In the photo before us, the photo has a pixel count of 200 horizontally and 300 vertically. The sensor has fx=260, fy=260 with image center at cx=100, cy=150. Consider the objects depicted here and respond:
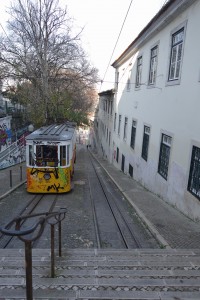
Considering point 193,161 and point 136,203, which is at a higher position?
point 193,161

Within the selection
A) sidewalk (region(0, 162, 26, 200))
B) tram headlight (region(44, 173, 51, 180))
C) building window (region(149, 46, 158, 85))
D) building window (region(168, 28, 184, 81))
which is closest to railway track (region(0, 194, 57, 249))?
tram headlight (region(44, 173, 51, 180))

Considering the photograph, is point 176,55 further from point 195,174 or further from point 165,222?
point 165,222

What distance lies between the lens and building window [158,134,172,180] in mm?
9910

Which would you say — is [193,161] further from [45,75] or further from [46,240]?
[45,75]

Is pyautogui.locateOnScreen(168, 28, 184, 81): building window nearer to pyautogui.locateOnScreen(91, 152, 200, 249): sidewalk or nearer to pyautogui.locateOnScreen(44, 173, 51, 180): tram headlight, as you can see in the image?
pyautogui.locateOnScreen(91, 152, 200, 249): sidewalk

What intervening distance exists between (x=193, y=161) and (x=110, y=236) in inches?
129

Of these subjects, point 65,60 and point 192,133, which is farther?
point 65,60

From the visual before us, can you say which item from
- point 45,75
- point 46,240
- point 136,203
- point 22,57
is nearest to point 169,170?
point 136,203

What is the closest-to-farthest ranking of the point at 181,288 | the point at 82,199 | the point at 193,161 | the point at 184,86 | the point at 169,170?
the point at 181,288 < the point at 193,161 < the point at 184,86 < the point at 169,170 < the point at 82,199

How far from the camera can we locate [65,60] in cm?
2403

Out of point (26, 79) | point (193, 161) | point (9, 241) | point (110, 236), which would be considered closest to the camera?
point (9, 241)

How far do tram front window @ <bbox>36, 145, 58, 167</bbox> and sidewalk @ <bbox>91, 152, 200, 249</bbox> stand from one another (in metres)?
3.25

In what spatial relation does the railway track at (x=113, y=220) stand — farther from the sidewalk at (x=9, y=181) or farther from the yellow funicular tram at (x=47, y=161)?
the sidewalk at (x=9, y=181)

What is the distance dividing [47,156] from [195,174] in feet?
18.5
